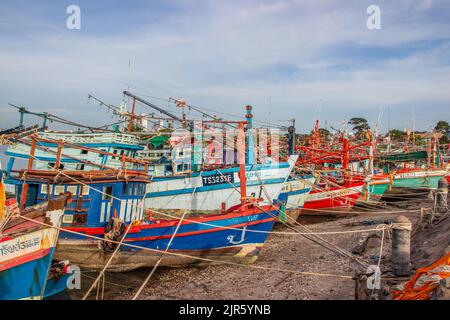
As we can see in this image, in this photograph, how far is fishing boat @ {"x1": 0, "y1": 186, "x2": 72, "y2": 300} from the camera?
7254mm

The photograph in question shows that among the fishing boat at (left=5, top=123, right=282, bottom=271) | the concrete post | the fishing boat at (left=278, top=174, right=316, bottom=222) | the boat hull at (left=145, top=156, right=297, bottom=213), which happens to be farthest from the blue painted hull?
the fishing boat at (left=278, top=174, right=316, bottom=222)

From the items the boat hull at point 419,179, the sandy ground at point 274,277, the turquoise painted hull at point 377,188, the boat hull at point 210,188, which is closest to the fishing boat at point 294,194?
the boat hull at point 210,188

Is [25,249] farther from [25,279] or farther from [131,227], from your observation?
[131,227]

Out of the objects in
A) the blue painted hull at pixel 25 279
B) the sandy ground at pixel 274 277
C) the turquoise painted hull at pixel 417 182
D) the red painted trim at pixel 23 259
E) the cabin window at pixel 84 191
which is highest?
the cabin window at pixel 84 191

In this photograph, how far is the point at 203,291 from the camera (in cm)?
1030

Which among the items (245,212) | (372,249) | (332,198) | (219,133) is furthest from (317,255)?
(332,198)

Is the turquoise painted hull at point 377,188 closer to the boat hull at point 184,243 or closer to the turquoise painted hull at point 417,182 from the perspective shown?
the turquoise painted hull at point 417,182

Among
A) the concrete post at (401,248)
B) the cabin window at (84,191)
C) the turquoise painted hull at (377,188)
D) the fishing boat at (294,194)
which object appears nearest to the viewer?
the concrete post at (401,248)

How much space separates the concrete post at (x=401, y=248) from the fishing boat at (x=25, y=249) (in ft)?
27.0

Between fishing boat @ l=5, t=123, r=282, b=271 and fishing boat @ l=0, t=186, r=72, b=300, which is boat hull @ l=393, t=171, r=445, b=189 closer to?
fishing boat @ l=5, t=123, r=282, b=271

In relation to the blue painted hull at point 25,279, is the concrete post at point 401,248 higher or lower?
higher

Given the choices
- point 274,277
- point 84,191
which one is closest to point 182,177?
point 84,191

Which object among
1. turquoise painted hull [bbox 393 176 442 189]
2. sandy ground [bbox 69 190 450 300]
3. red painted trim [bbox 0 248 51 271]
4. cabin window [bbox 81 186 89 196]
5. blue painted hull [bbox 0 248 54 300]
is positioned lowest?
sandy ground [bbox 69 190 450 300]

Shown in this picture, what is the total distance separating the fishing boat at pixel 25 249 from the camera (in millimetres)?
7254
